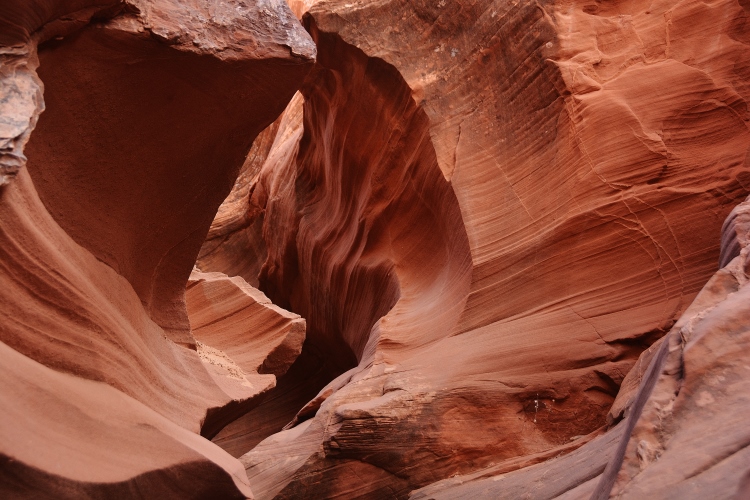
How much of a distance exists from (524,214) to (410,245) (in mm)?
1414

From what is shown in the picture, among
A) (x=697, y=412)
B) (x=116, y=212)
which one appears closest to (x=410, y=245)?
(x=116, y=212)

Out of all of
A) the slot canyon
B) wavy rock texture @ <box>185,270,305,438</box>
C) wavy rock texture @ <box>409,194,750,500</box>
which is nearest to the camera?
wavy rock texture @ <box>409,194,750,500</box>

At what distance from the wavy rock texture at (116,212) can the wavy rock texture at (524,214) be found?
1.16 meters

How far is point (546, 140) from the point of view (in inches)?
198

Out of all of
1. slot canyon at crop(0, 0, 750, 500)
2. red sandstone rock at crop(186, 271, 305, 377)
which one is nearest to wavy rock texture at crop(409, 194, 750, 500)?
slot canyon at crop(0, 0, 750, 500)

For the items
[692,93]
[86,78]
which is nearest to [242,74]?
[86,78]

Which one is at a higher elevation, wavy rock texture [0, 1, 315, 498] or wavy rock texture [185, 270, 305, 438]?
wavy rock texture [0, 1, 315, 498]

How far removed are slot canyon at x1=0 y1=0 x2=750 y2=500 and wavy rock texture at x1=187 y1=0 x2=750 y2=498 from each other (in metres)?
0.02

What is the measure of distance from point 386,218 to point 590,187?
1.98m

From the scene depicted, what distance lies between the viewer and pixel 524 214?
16.4 ft

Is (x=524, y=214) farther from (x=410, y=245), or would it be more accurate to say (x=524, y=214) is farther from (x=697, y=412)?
(x=697, y=412)

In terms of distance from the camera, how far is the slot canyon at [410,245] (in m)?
2.85

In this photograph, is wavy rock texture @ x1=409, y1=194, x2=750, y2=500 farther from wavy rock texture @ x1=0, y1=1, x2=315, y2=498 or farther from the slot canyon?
wavy rock texture @ x1=0, y1=1, x2=315, y2=498

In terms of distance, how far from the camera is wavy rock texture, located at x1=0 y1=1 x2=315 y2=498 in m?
2.89
